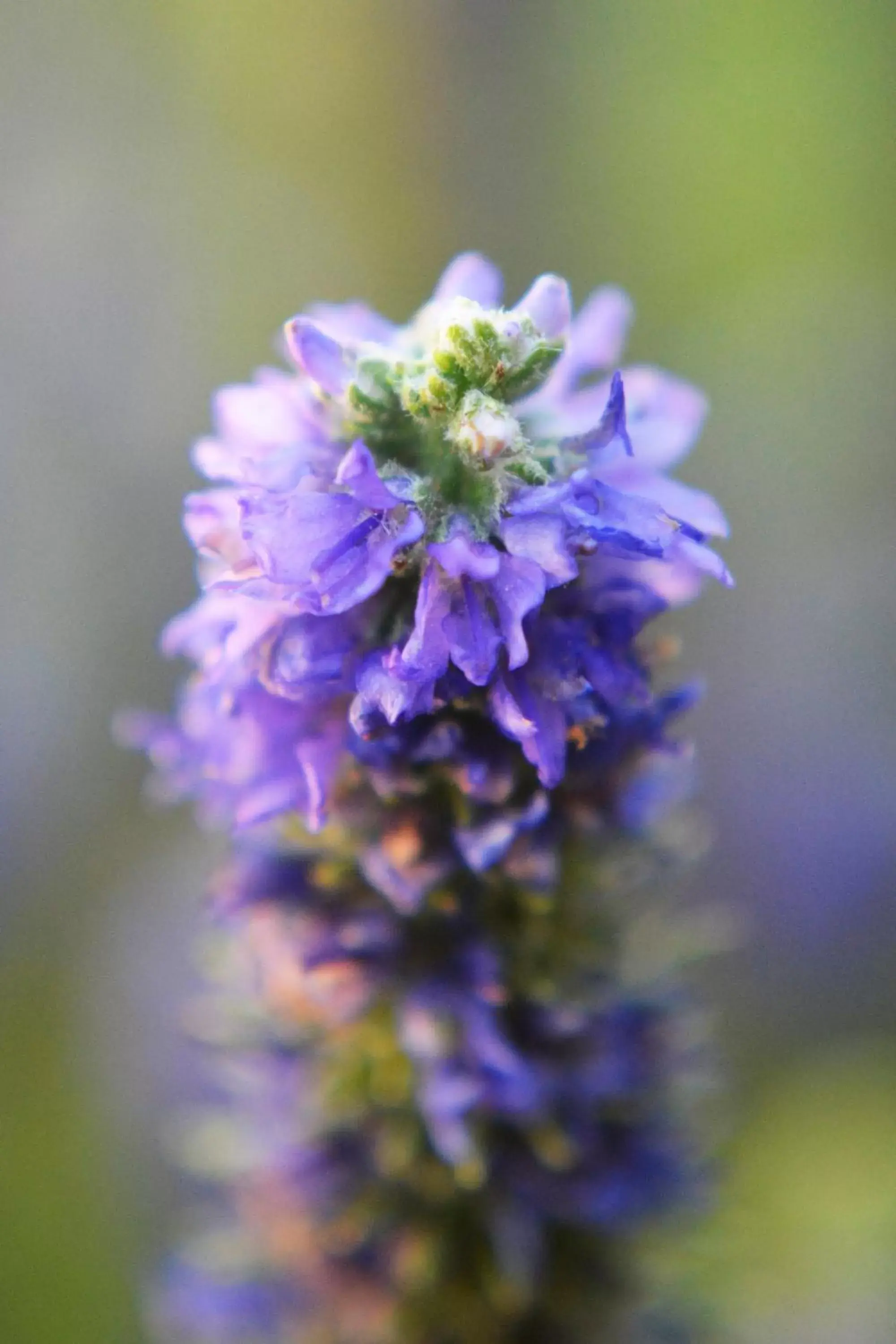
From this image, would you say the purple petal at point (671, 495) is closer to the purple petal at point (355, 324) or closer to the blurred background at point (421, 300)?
the purple petal at point (355, 324)

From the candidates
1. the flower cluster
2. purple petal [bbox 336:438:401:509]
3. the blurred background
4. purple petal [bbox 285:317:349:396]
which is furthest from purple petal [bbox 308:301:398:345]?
the blurred background

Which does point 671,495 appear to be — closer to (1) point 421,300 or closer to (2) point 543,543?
(2) point 543,543

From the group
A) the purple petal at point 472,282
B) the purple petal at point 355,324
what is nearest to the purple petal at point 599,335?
the purple petal at point 472,282

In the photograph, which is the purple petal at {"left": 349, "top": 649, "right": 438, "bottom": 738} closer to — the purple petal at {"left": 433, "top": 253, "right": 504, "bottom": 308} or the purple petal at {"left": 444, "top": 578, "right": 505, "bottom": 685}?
the purple petal at {"left": 444, "top": 578, "right": 505, "bottom": 685}

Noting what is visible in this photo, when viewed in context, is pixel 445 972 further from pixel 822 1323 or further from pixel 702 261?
pixel 702 261

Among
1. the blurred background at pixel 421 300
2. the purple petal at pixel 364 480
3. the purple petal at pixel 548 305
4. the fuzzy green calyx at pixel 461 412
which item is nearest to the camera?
the purple petal at pixel 364 480

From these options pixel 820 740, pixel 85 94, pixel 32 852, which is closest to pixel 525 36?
pixel 85 94

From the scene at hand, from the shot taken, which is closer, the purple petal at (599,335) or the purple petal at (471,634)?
the purple petal at (471,634)
